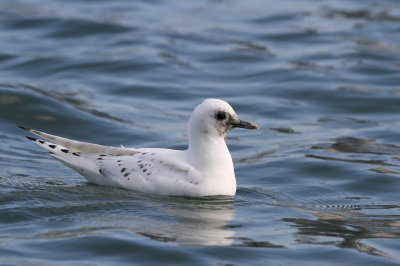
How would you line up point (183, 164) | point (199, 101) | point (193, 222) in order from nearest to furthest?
point (193, 222)
point (183, 164)
point (199, 101)

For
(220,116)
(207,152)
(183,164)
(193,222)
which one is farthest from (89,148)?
(193,222)

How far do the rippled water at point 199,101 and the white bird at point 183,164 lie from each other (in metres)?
Result: 0.14

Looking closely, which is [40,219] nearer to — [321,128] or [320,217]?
[320,217]

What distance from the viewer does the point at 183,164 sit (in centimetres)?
973

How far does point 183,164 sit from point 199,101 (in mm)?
5688

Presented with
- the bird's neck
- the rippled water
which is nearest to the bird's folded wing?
the rippled water

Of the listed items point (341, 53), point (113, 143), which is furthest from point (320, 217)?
point (341, 53)

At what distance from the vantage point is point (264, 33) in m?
20.2

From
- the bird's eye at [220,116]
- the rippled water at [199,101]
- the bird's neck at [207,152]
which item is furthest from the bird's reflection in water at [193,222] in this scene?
the bird's eye at [220,116]

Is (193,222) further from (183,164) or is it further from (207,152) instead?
(207,152)

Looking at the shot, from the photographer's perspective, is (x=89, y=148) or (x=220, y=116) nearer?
(x=220, y=116)

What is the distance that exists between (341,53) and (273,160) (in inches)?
261

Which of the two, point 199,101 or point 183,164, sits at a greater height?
point 199,101

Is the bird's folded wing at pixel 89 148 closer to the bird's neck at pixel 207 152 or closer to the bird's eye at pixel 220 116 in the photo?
the bird's neck at pixel 207 152
